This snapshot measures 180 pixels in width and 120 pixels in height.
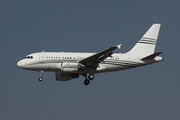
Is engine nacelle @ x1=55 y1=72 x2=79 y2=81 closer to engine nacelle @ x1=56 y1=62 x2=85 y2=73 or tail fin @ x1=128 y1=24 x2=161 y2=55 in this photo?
engine nacelle @ x1=56 y1=62 x2=85 y2=73

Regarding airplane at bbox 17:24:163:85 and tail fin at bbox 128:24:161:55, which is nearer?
airplane at bbox 17:24:163:85

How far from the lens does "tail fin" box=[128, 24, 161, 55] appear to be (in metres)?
62.5

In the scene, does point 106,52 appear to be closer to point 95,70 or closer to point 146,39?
point 95,70

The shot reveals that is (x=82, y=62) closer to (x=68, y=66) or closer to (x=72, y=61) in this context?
(x=72, y=61)

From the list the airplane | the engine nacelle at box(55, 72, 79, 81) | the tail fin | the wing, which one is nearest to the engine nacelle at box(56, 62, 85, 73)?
the airplane

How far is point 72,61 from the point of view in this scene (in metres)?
58.0

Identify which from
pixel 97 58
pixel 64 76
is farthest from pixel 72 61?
pixel 64 76

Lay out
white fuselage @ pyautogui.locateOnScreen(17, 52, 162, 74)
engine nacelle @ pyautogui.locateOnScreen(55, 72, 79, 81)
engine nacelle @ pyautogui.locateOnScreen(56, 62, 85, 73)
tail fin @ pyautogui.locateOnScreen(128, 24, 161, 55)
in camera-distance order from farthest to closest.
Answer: tail fin @ pyautogui.locateOnScreen(128, 24, 161, 55)
engine nacelle @ pyautogui.locateOnScreen(55, 72, 79, 81)
white fuselage @ pyautogui.locateOnScreen(17, 52, 162, 74)
engine nacelle @ pyautogui.locateOnScreen(56, 62, 85, 73)

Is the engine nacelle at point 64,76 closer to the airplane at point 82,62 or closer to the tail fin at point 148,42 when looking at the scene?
the airplane at point 82,62

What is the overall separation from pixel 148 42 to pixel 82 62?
11.7 meters

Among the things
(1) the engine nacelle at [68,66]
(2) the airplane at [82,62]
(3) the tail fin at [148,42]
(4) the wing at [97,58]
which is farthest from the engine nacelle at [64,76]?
(3) the tail fin at [148,42]

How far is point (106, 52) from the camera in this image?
5500cm

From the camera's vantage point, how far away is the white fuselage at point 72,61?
188 ft

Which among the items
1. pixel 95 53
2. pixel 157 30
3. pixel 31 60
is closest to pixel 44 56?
pixel 31 60
